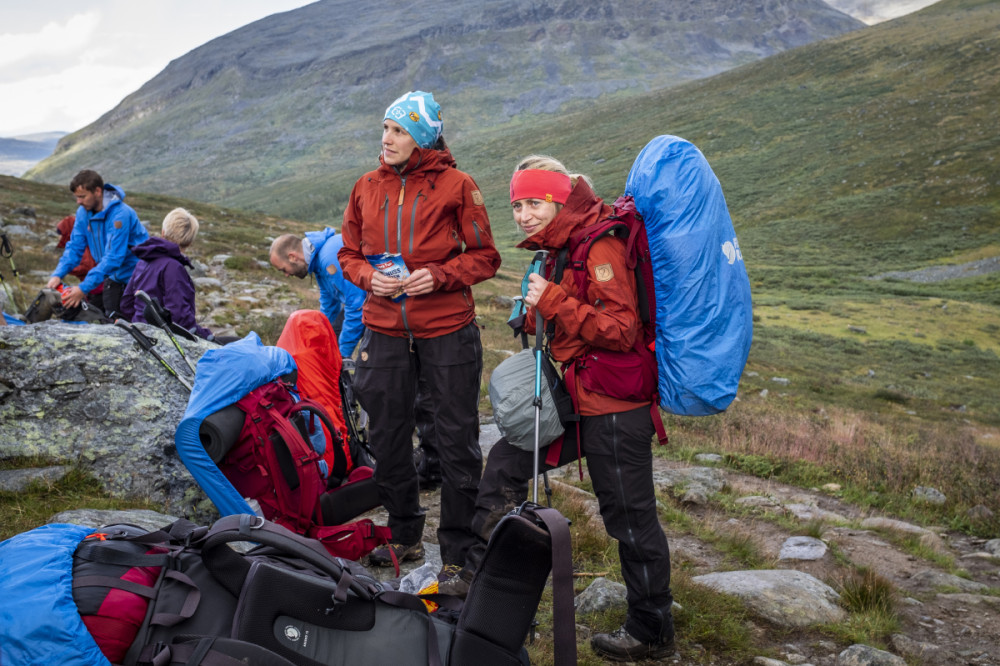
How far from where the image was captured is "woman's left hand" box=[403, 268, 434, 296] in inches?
151

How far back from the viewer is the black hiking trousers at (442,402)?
408cm

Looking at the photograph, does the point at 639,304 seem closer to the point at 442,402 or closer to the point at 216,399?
the point at 442,402

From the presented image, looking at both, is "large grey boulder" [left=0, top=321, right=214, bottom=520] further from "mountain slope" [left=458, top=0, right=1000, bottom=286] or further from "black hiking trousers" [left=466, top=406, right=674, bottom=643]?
"mountain slope" [left=458, top=0, right=1000, bottom=286]

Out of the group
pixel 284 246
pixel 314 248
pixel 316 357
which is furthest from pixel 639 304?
pixel 284 246

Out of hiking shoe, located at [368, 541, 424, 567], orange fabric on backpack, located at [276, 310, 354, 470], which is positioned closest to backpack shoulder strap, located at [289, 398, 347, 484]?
orange fabric on backpack, located at [276, 310, 354, 470]

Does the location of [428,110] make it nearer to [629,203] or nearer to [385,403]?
[629,203]

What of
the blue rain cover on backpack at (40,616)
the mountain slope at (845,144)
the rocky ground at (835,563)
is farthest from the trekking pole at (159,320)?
the mountain slope at (845,144)

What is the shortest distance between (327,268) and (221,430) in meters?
2.17

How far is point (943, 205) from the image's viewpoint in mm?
58500

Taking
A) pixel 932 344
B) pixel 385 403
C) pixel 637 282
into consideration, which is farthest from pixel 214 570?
pixel 932 344

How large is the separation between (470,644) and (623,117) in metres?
122

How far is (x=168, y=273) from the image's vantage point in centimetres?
623

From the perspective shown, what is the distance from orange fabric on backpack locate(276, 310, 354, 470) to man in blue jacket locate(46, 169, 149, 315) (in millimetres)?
2732

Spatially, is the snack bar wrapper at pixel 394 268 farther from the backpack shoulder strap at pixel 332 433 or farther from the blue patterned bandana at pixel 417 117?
the backpack shoulder strap at pixel 332 433
